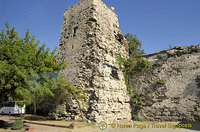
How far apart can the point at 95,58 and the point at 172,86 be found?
563 cm

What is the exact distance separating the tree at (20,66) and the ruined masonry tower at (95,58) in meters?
2.62

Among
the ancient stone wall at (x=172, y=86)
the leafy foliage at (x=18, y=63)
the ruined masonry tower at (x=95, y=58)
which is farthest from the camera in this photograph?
the ruined masonry tower at (x=95, y=58)

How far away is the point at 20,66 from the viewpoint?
21.6 feet

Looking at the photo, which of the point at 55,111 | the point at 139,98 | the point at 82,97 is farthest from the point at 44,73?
the point at 139,98

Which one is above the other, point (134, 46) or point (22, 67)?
point (134, 46)

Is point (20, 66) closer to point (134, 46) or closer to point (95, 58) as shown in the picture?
point (95, 58)

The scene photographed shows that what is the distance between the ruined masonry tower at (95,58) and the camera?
8976mm

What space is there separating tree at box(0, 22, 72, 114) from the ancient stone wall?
6927 millimetres

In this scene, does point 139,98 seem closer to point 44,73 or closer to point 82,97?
point 82,97

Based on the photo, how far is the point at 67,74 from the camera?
34.0 feet

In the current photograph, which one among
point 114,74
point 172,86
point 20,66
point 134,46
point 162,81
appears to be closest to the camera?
point 20,66

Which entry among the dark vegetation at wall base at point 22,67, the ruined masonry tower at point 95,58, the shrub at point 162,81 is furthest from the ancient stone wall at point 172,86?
the dark vegetation at wall base at point 22,67

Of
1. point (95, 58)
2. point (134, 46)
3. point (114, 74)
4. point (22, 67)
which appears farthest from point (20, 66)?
point (134, 46)

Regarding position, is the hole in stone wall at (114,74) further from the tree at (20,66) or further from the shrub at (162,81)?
the tree at (20,66)
